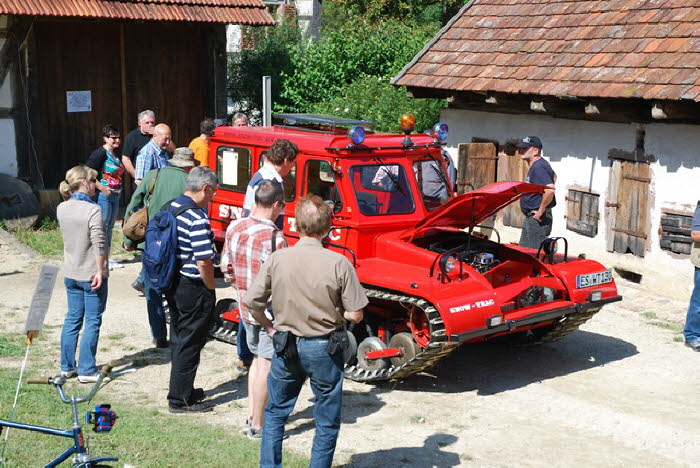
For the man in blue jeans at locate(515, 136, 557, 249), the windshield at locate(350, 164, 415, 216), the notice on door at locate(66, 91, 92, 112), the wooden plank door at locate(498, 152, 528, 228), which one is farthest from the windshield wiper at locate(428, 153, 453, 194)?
the notice on door at locate(66, 91, 92, 112)

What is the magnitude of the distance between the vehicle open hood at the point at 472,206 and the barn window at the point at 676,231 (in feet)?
12.3

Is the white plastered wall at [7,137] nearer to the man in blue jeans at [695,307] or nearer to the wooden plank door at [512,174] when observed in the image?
the wooden plank door at [512,174]

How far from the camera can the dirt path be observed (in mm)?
6664

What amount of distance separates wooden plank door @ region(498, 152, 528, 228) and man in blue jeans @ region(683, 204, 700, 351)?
445 cm

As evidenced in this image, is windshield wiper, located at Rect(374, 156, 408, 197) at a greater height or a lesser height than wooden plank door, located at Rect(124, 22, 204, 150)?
lesser

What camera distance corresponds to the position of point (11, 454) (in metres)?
6.01

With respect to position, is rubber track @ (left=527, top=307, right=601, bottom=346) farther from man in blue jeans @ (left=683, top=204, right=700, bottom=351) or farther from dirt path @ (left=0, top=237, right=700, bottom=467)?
man in blue jeans @ (left=683, top=204, right=700, bottom=351)

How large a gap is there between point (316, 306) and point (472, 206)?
2.92 m

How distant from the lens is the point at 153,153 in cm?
1068

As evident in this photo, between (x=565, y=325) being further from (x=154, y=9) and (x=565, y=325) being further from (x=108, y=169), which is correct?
(x=154, y=9)

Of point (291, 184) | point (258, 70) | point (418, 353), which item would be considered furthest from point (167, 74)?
point (418, 353)

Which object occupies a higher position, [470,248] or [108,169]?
[108,169]

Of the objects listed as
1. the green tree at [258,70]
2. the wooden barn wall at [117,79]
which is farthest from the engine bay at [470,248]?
the green tree at [258,70]

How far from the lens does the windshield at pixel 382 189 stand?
A: 8.29m
